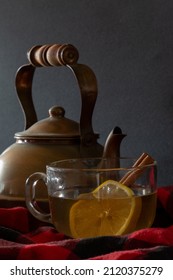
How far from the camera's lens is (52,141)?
2.78 ft

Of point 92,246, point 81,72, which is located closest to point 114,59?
point 81,72

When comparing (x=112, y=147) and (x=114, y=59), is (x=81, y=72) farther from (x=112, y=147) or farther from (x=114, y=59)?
(x=114, y=59)

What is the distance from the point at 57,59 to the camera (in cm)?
85

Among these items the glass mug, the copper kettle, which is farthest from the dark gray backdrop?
the glass mug

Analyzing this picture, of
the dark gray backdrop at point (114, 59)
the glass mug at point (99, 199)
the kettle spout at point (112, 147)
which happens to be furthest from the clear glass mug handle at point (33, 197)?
the dark gray backdrop at point (114, 59)

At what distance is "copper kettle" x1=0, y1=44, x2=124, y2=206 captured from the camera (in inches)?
32.3

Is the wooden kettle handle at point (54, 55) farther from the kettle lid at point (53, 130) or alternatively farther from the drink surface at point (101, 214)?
the drink surface at point (101, 214)

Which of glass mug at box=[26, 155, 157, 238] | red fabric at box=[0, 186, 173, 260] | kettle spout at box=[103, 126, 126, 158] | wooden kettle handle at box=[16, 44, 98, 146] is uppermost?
wooden kettle handle at box=[16, 44, 98, 146]

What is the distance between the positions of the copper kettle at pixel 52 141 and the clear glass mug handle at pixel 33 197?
65mm

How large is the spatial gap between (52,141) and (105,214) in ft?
0.73

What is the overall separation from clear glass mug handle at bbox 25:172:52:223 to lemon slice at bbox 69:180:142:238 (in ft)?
0.24

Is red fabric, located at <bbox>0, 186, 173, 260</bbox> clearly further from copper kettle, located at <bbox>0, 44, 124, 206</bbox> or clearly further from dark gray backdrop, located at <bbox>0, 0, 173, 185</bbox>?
dark gray backdrop, located at <bbox>0, 0, 173, 185</bbox>

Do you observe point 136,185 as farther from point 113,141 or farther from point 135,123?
point 135,123

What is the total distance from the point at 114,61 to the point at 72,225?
21.2 inches
